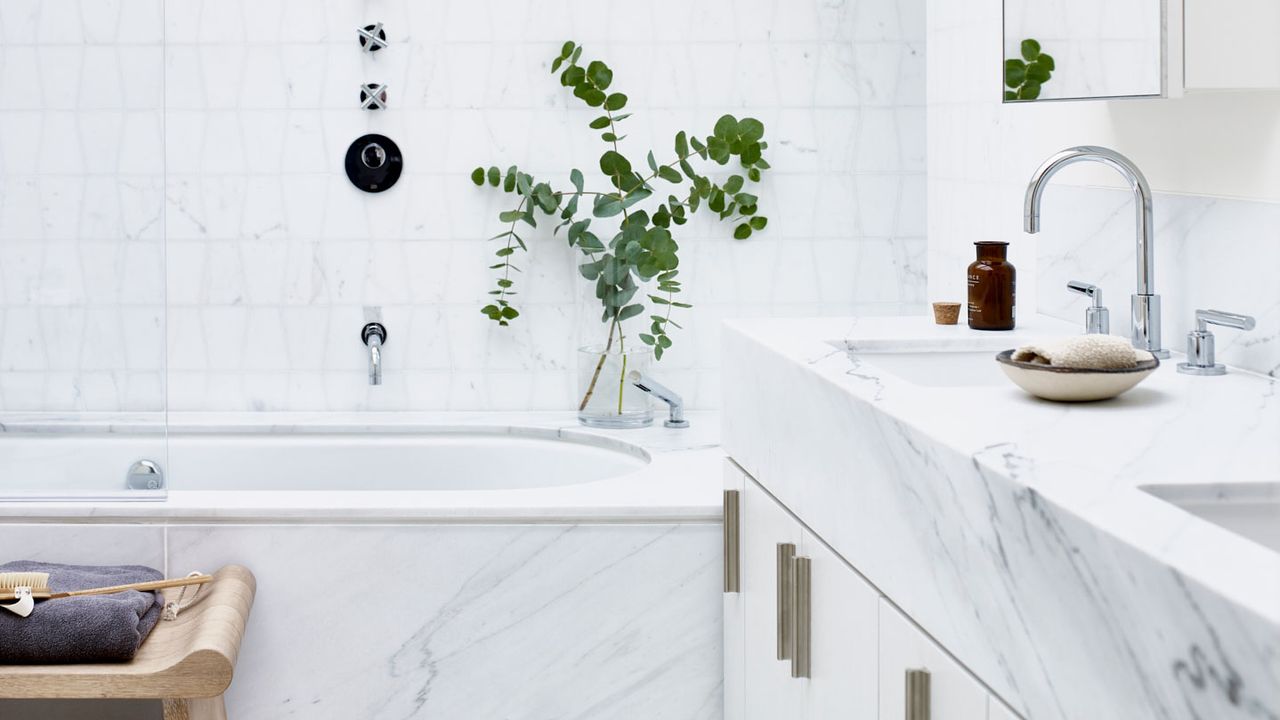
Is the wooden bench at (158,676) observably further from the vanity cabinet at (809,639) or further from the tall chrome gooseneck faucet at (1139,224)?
the tall chrome gooseneck faucet at (1139,224)

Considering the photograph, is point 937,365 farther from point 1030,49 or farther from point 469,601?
point 469,601

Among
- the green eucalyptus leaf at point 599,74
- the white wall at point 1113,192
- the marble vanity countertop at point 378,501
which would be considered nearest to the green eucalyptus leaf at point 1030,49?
the white wall at point 1113,192

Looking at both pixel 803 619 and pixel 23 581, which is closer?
pixel 803 619

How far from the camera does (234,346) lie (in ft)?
12.0

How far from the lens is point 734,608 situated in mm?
2545

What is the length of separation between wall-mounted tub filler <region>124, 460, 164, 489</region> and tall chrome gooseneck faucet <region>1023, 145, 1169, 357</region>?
1955 millimetres

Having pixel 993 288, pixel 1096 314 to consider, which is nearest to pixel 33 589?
pixel 993 288

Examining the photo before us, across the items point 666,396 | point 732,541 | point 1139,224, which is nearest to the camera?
point 1139,224

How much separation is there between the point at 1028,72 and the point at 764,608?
1.05 m

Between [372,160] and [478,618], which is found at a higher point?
[372,160]

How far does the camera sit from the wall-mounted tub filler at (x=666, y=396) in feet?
11.3

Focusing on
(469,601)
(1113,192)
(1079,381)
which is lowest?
(469,601)

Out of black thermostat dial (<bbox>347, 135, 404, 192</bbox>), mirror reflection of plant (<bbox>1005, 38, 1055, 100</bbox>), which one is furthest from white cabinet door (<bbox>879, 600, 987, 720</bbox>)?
black thermostat dial (<bbox>347, 135, 404, 192</bbox>)

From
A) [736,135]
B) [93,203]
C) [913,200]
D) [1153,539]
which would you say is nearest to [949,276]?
[913,200]
